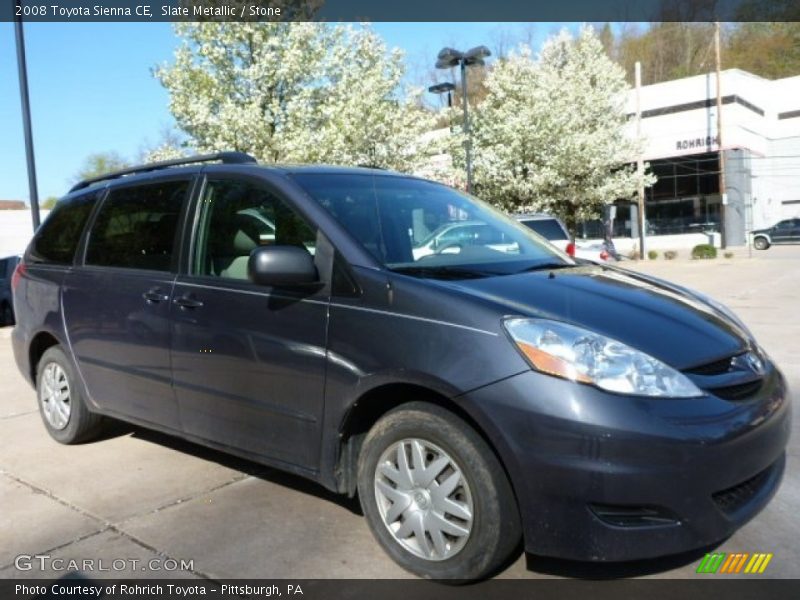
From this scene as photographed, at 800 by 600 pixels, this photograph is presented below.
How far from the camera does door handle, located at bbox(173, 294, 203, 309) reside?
146 inches

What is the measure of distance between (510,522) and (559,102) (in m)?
23.9

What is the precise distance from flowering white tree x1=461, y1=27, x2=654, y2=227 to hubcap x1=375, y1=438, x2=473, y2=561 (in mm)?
22069

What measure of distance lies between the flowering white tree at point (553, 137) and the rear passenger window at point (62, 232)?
66.4 ft

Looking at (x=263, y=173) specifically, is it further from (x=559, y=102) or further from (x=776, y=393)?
(x=559, y=102)

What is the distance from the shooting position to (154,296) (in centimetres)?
396

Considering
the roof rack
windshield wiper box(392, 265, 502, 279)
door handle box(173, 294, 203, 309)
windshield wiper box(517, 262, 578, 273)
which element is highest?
the roof rack

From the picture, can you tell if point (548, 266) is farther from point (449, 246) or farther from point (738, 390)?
point (738, 390)

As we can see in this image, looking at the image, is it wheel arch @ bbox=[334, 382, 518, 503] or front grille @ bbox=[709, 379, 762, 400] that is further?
wheel arch @ bbox=[334, 382, 518, 503]

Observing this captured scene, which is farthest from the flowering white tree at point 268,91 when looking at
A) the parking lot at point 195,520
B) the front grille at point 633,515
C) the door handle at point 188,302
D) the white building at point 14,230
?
the white building at point 14,230

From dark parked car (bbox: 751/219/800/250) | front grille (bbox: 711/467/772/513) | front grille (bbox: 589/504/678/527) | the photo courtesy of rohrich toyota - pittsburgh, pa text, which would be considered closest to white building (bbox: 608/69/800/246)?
dark parked car (bbox: 751/219/800/250)

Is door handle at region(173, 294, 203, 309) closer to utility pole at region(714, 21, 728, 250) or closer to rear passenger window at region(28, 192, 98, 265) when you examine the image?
rear passenger window at region(28, 192, 98, 265)

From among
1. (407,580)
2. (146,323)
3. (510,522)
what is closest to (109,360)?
(146,323)

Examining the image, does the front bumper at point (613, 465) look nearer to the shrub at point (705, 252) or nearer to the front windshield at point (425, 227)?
the front windshield at point (425, 227)

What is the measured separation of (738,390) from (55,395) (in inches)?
174
